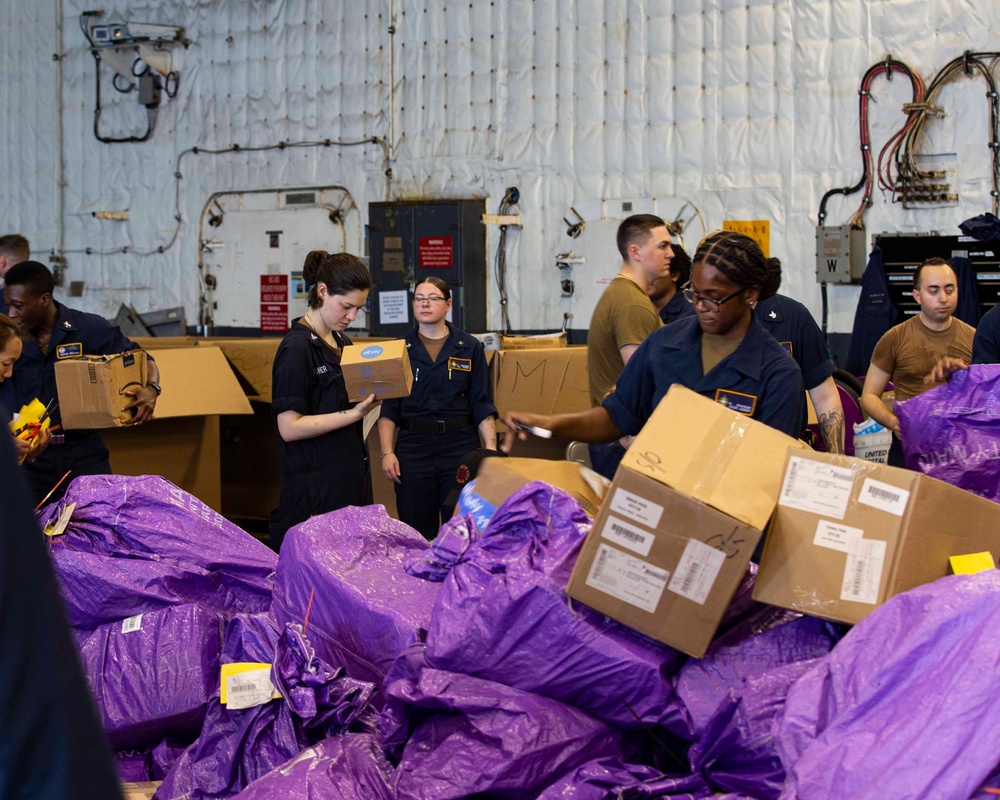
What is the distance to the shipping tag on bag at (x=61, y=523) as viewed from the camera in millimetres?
2496

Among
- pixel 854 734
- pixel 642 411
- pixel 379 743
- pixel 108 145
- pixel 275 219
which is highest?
pixel 108 145

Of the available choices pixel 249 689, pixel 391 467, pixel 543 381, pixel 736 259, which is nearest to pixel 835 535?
pixel 736 259

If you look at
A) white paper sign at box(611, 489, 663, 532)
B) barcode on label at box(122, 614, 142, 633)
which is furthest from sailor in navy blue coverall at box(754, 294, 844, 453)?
barcode on label at box(122, 614, 142, 633)

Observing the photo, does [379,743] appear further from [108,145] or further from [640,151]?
[108,145]

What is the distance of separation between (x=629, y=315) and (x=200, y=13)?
6.19m

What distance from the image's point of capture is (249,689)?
1940 mm

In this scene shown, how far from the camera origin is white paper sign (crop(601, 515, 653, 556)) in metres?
1.69

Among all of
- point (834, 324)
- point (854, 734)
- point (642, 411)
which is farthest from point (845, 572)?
point (834, 324)

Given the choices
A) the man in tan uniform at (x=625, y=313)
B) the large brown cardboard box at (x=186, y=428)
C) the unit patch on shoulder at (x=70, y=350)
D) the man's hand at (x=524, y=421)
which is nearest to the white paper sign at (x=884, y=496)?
the man's hand at (x=524, y=421)

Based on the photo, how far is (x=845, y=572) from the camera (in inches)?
65.3

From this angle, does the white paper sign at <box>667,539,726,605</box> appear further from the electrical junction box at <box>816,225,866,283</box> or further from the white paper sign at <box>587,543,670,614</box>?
the electrical junction box at <box>816,225,866,283</box>

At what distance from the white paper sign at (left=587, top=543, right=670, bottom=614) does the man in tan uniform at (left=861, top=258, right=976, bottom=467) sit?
7.72 feet

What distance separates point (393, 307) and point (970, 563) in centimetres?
585

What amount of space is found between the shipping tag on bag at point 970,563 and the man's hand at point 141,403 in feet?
9.02
